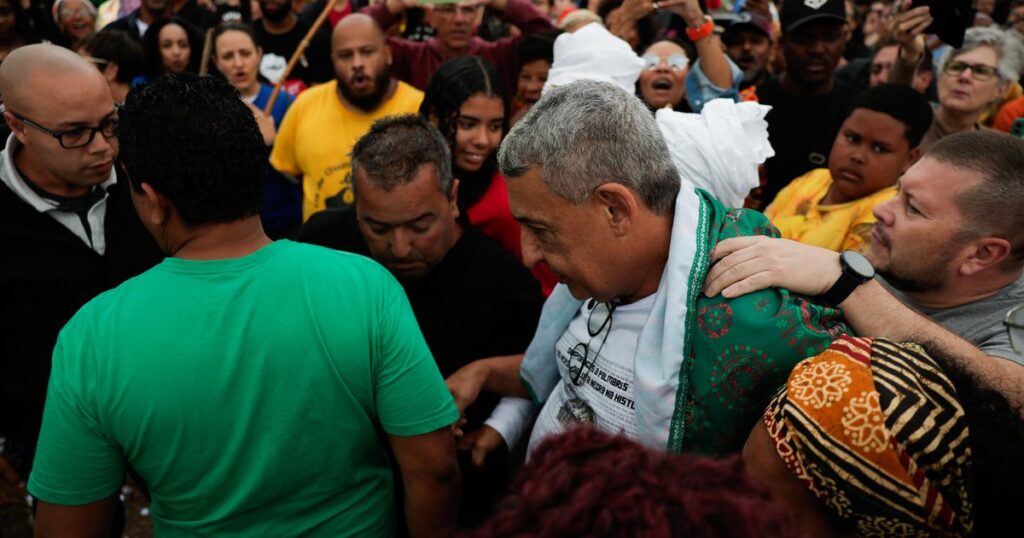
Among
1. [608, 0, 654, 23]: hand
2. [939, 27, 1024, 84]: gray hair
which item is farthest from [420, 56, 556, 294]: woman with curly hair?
[939, 27, 1024, 84]: gray hair

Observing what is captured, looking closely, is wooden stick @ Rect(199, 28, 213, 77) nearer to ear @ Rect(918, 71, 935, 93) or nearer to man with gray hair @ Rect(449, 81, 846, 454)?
man with gray hair @ Rect(449, 81, 846, 454)

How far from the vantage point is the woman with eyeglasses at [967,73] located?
12.8 ft

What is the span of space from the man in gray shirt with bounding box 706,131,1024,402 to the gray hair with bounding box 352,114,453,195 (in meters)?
1.16

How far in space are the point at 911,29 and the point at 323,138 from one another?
127 inches

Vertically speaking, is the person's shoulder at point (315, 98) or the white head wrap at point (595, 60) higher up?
the white head wrap at point (595, 60)

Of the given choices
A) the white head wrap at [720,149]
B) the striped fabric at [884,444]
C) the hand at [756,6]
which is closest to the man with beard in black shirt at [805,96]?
the hand at [756,6]

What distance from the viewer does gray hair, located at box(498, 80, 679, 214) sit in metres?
1.58

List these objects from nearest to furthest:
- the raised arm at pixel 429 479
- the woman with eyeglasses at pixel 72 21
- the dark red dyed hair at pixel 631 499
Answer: the dark red dyed hair at pixel 631 499
the raised arm at pixel 429 479
the woman with eyeglasses at pixel 72 21

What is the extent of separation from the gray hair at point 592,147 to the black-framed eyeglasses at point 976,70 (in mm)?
3451

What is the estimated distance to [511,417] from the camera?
2.34m

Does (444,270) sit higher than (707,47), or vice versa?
(707,47)

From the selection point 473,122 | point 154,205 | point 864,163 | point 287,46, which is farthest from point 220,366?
point 287,46

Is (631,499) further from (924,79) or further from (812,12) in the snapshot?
(924,79)

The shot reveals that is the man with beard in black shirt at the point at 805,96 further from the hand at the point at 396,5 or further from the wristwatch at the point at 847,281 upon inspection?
the hand at the point at 396,5
